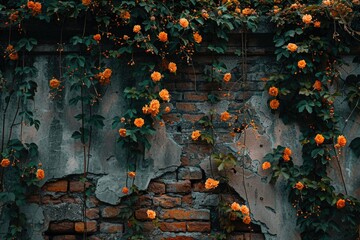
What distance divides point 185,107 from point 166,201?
0.83 metres

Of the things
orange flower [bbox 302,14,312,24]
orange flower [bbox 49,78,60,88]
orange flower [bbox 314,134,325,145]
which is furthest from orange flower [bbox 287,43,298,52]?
orange flower [bbox 49,78,60,88]

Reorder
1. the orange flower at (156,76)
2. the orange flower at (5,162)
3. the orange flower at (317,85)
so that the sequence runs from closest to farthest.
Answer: the orange flower at (5,162) < the orange flower at (156,76) < the orange flower at (317,85)

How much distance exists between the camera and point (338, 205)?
4.03 m

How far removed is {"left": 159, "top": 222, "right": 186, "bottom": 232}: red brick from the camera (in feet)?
13.6

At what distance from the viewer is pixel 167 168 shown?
4.20 m

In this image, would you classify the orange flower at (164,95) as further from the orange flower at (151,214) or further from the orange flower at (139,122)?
the orange flower at (151,214)

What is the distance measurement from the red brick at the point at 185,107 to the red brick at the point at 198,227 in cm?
98

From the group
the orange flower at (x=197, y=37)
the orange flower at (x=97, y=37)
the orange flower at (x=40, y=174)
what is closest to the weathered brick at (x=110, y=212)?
the orange flower at (x=40, y=174)

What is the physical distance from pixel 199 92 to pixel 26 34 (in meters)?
1.58

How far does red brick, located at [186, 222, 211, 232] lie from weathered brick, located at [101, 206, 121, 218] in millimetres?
607

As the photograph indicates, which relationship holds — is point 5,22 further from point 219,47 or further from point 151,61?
point 219,47

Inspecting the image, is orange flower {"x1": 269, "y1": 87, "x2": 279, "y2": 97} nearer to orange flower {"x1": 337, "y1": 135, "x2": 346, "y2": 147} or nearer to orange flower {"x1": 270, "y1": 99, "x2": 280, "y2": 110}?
orange flower {"x1": 270, "y1": 99, "x2": 280, "y2": 110}

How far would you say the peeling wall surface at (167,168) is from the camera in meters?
4.14

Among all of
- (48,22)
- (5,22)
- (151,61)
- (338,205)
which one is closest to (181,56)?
(151,61)
